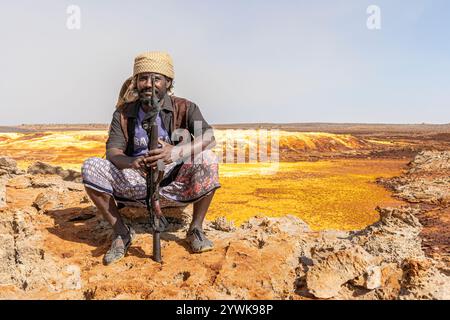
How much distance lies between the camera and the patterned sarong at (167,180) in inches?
109

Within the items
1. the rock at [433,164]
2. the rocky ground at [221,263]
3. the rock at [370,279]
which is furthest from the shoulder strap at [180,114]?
the rock at [433,164]

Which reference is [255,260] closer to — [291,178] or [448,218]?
[448,218]

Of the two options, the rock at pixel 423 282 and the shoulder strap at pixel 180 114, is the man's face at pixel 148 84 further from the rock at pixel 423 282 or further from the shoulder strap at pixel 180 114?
the rock at pixel 423 282

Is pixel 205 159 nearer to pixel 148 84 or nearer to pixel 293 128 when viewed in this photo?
pixel 148 84

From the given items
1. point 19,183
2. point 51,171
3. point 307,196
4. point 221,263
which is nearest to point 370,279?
point 221,263

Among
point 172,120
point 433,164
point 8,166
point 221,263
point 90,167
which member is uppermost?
point 172,120

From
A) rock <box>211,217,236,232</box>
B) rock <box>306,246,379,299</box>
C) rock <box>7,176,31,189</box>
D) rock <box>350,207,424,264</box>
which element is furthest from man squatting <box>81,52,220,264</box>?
rock <box>7,176,31,189</box>

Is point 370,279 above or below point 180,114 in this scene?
below

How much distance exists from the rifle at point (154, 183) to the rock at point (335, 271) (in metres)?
1.12

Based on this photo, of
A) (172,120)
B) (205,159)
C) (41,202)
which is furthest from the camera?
(41,202)

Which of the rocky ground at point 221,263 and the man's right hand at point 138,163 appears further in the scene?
the man's right hand at point 138,163

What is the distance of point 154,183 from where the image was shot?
2748 millimetres

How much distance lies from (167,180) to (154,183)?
27cm

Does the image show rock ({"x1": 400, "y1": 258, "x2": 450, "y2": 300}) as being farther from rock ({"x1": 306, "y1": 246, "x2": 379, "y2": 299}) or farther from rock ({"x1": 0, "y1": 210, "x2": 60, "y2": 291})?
rock ({"x1": 0, "y1": 210, "x2": 60, "y2": 291})
